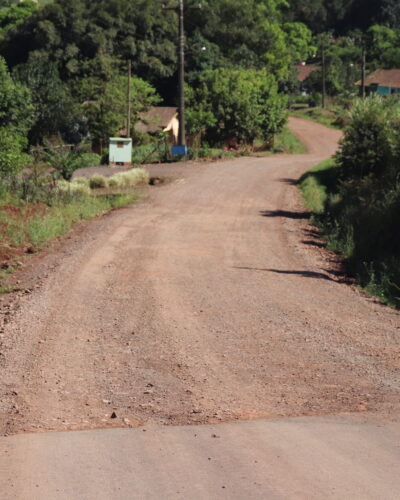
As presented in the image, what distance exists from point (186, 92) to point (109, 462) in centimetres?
5121

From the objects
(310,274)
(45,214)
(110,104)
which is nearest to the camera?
(310,274)

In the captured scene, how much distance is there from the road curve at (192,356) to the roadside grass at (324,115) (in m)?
58.7

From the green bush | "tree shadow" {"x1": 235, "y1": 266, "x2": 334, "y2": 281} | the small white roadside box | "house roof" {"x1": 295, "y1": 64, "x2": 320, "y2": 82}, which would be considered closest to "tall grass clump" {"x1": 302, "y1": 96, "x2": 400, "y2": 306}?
"tree shadow" {"x1": 235, "y1": 266, "x2": 334, "y2": 281}

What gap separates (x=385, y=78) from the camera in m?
97.2

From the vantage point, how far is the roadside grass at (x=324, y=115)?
252 ft

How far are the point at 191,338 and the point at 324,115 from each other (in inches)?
2966

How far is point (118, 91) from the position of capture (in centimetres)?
5312

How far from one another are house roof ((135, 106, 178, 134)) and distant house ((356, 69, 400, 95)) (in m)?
42.0

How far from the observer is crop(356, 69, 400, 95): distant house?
95637 millimetres

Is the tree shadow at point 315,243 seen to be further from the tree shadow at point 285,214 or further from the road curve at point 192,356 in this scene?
the tree shadow at point 285,214

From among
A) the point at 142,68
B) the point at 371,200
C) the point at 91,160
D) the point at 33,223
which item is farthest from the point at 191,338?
the point at 142,68

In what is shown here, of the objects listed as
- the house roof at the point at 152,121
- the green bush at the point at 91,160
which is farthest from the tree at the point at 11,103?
the house roof at the point at 152,121

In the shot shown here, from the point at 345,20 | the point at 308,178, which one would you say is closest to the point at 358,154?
the point at 308,178

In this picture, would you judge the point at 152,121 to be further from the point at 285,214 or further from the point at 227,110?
the point at 285,214
